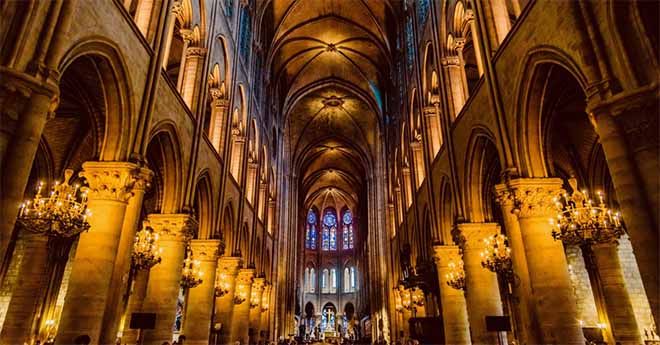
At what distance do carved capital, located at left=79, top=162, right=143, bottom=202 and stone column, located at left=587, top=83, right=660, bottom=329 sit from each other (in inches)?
346

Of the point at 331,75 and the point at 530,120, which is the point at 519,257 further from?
the point at 331,75

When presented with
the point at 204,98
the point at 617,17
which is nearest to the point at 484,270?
the point at 617,17

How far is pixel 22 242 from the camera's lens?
17.2 m

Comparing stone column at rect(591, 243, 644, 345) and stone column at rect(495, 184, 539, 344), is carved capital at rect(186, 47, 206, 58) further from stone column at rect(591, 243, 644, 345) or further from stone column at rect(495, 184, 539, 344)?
stone column at rect(591, 243, 644, 345)

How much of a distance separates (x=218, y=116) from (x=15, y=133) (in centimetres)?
1152

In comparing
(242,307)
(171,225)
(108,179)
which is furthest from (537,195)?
(242,307)

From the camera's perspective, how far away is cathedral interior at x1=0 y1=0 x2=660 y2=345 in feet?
18.9

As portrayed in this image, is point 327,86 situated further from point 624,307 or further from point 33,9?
point 33,9

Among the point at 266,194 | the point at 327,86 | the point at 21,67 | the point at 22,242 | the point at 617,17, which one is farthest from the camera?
the point at 327,86

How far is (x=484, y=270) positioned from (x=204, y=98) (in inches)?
423

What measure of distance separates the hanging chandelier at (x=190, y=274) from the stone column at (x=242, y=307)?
5.47 metres

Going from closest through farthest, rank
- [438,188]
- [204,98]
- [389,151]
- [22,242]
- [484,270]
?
[484,270] → [204,98] → [438,188] → [22,242] → [389,151]

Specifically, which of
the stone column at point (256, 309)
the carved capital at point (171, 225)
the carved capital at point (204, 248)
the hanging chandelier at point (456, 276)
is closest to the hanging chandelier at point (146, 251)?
the carved capital at point (171, 225)

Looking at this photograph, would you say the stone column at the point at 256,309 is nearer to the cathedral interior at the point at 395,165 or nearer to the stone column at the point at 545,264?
the cathedral interior at the point at 395,165
